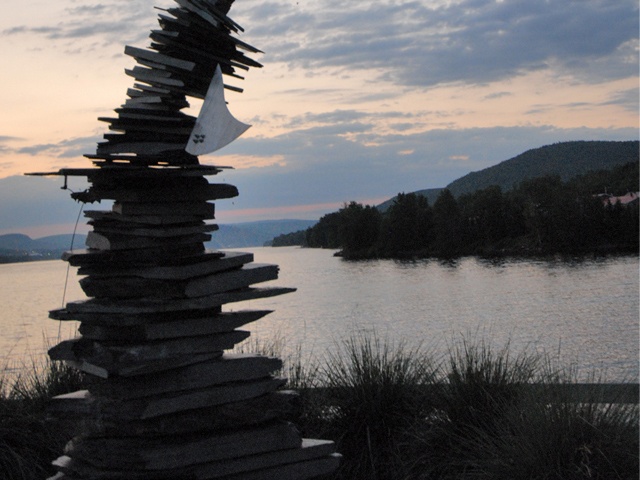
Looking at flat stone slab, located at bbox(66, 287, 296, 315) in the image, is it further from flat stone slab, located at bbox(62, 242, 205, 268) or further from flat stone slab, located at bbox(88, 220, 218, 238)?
flat stone slab, located at bbox(88, 220, 218, 238)

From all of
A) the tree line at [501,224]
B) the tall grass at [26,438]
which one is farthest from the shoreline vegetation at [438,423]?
the tree line at [501,224]

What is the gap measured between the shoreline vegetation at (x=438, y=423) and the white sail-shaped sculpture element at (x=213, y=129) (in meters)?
2.80

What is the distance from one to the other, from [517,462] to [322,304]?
3251cm

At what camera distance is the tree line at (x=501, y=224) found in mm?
80625

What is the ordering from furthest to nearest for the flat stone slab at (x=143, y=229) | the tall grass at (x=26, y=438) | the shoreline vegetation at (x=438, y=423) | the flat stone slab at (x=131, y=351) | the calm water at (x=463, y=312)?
the calm water at (x=463, y=312) < the tall grass at (x=26, y=438) < the shoreline vegetation at (x=438, y=423) < the flat stone slab at (x=143, y=229) < the flat stone slab at (x=131, y=351)

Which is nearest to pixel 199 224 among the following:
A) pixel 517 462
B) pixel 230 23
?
pixel 230 23

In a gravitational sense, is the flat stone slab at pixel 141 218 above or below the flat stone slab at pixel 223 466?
above

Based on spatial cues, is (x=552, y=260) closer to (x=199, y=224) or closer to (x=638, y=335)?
A: (x=638, y=335)

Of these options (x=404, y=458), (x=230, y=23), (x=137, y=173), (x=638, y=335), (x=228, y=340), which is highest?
(x=230, y=23)

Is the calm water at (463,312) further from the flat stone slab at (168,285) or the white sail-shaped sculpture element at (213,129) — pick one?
the white sail-shaped sculpture element at (213,129)

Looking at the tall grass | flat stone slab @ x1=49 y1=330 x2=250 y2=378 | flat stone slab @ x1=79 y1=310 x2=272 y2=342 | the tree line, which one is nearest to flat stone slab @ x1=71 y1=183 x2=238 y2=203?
flat stone slab @ x1=79 y1=310 x2=272 y2=342

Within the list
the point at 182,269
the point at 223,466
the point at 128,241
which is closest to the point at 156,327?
the point at 182,269

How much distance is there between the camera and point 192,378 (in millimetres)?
4566

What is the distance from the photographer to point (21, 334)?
24.7 meters
